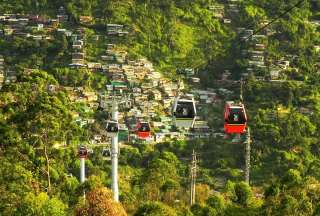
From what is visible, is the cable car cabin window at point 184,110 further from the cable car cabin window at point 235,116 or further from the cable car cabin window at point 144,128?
the cable car cabin window at point 144,128

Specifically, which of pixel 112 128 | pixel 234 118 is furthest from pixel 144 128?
pixel 234 118

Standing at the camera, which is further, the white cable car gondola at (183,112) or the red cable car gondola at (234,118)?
the red cable car gondola at (234,118)

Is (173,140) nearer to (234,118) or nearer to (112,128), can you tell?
(112,128)

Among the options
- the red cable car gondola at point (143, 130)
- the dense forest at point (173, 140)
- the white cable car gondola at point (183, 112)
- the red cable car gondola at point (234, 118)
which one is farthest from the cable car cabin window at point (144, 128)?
the white cable car gondola at point (183, 112)

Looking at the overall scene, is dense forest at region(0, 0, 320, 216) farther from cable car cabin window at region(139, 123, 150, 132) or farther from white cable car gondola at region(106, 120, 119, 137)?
cable car cabin window at region(139, 123, 150, 132)

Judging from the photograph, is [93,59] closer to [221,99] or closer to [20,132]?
[221,99]

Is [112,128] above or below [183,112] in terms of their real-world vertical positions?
below

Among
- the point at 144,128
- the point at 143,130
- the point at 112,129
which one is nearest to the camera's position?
the point at 112,129

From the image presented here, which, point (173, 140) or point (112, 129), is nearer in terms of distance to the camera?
point (112, 129)
